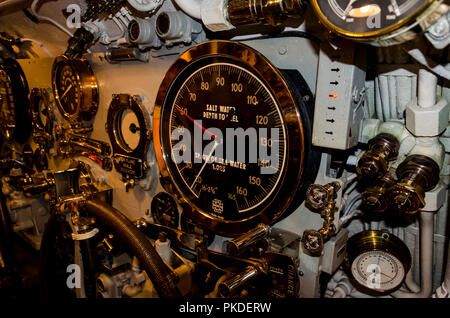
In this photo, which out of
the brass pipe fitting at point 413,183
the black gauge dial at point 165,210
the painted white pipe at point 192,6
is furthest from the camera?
the black gauge dial at point 165,210

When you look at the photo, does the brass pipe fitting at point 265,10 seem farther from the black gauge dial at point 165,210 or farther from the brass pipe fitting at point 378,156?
the black gauge dial at point 165,210

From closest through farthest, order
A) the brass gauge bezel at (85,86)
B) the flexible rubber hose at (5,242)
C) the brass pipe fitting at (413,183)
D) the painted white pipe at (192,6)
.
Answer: the brass pipe fitting at (413,183)
the painted white pipe at (192,6)
the brass gauge bezel at (85,86)
the flexible rubber hose at (5,242)

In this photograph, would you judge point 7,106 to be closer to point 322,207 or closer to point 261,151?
→ point 261,151

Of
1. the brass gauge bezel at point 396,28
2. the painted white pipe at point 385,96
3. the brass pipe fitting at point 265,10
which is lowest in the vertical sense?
the painted white pipe at point 385,96

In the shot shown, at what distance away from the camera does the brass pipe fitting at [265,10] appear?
95cm

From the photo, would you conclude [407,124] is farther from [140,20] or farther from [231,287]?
[140,20]

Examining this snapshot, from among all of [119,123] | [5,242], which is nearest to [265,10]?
[119,123]

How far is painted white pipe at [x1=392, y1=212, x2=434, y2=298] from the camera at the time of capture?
113 cm

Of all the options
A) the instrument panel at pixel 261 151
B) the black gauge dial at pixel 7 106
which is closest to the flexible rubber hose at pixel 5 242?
the black gauge dial at pixel 7 106

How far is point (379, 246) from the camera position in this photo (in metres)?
1.23

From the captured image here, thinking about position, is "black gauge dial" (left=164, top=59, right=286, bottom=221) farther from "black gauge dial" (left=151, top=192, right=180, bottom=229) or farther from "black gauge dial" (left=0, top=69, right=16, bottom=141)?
"black gauge dial" (left=0, top=69, right=16, bottom=141)

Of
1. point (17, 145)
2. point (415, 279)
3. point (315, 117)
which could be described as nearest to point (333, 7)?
point (315, 117)

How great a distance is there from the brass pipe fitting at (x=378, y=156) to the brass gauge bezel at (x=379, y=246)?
0.34m

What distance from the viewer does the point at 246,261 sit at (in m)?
1.33
